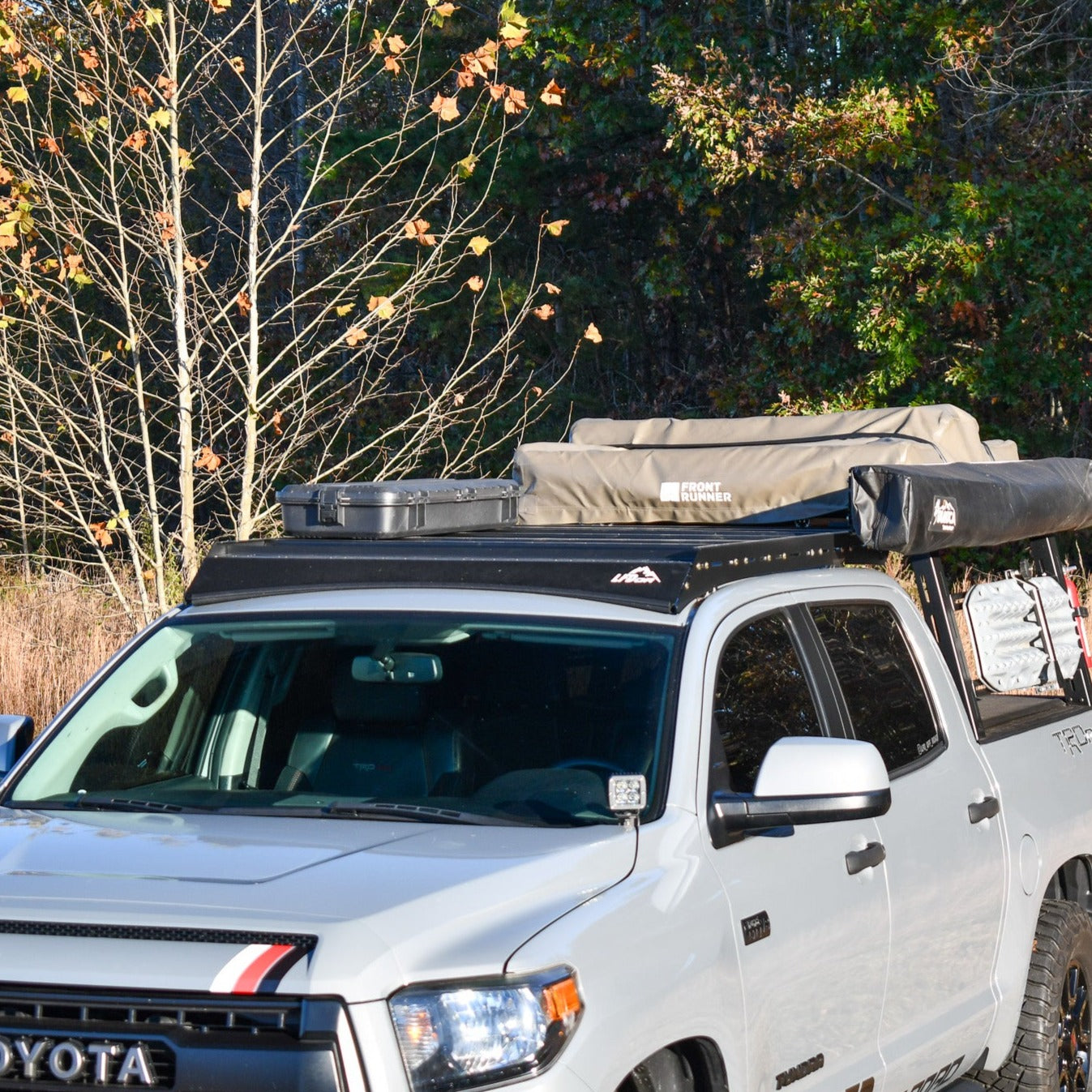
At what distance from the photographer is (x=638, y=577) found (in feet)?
12.9

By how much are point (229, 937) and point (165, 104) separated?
379 inches

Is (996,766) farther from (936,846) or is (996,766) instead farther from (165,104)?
(165,104)

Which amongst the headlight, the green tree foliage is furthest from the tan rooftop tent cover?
the green tree foliage

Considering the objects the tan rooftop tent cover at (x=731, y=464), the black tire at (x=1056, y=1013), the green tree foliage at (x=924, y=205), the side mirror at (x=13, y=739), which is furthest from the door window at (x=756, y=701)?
the green tree foliage at (x=924, y=205)

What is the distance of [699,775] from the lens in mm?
3596

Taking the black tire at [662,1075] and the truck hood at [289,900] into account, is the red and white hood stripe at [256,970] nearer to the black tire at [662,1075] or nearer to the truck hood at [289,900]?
the truck hood at [289,900]

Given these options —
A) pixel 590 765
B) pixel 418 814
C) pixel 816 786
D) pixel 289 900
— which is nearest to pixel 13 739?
pixel 418 814

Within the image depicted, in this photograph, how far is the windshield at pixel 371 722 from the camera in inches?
148

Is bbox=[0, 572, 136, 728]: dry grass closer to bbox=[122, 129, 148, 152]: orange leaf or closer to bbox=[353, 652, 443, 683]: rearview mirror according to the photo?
bbox=[122, 129, 148, 152]: orange leaf

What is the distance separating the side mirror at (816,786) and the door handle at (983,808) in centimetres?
127

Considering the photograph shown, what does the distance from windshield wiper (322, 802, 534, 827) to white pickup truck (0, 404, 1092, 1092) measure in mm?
14

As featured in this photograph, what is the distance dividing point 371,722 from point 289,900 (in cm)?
130

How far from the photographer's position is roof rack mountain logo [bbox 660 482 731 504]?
5441 mm

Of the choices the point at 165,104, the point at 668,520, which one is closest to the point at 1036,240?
the point at 165,104
